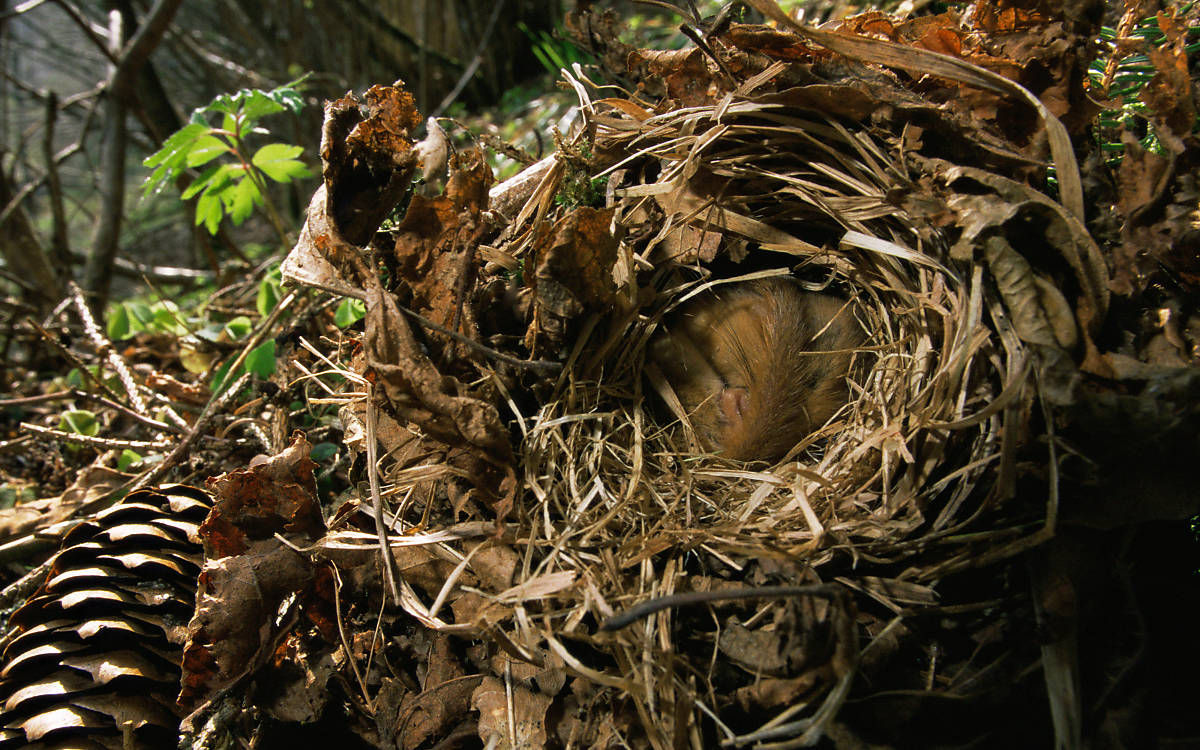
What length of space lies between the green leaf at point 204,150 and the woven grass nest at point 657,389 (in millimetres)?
749

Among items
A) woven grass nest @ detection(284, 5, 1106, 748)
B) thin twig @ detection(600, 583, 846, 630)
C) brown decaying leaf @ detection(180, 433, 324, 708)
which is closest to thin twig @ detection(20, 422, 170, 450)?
brown decaying leaf @ detection(180, 433, 324, 708)

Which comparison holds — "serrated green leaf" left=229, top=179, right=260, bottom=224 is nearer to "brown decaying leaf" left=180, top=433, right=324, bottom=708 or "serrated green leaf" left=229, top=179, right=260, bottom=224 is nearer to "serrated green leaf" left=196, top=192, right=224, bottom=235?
"serrated green leaf" left=196, top=192, right=224, bottom=235

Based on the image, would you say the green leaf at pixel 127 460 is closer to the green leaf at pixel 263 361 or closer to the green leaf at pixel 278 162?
the green leaf at pixel 263 361

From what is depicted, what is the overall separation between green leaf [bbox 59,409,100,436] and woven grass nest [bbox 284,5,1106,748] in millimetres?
1036

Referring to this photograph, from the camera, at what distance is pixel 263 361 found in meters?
1.46

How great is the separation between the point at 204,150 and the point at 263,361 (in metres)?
0.67

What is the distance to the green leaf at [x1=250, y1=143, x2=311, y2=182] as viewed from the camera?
1.77m

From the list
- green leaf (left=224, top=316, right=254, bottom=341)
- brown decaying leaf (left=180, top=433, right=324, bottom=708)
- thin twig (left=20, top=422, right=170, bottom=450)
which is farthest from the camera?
green leaf (left=224, top=316, right=254, bottom=341)

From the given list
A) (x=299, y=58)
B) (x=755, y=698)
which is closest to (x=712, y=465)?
(x=755, y=698)

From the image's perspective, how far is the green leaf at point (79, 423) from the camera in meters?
1.66

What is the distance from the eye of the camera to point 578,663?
86cm

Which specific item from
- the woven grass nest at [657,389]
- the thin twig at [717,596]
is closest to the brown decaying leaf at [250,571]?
the woven grass nest at [657,389]

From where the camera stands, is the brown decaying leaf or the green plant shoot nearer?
the brown decaying leaf

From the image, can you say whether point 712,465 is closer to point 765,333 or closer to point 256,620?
point 765,333
